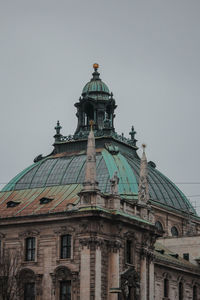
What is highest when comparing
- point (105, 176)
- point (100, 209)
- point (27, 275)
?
point (105, 176)

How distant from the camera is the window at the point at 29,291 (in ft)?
363

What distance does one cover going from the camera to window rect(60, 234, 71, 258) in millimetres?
110125

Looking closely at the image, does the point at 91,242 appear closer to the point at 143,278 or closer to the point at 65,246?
the point at 65,246

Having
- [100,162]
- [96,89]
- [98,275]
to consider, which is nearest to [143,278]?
[98,275]

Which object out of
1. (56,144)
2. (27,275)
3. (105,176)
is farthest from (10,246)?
(56,144)

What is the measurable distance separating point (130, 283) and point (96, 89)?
136 ft

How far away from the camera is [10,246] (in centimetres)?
11362

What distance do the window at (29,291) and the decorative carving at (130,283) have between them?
1022 centimetres

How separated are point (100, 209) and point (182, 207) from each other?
41041 millimetres

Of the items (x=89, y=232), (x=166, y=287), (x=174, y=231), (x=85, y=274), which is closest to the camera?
(x=85, y=274)

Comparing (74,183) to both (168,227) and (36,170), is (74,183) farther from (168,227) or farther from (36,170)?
(168,227)

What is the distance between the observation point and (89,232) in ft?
357

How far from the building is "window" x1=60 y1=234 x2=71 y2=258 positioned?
114mm

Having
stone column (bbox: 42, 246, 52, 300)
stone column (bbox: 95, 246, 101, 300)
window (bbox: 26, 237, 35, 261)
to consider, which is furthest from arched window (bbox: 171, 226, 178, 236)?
stone column (bbox: 95, 246, 101, 300)
